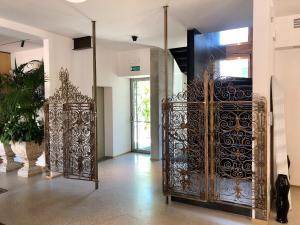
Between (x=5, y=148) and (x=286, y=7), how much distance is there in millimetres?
6087

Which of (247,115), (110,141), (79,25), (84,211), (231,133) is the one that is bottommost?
(84,211)

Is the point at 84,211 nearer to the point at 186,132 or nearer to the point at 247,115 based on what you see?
the point at 186,132

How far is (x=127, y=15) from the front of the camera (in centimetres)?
412

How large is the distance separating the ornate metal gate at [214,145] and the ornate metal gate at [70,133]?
1.41 meters

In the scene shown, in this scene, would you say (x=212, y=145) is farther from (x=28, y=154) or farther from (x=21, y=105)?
(x=28, y=154)

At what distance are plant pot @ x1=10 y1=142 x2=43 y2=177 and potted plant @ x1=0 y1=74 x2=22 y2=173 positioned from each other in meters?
0.52

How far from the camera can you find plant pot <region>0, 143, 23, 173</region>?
18.4 ft

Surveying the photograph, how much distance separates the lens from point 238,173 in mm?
3256

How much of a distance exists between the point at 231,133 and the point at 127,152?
4.48m

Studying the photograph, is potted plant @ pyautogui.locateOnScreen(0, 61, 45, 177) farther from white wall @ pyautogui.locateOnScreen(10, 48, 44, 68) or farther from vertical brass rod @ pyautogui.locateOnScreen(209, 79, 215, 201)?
vertical brass rod @ pyautogui.locateOnScreen(209, 79, 215, 201)

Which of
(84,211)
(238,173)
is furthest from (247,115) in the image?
(84,211)

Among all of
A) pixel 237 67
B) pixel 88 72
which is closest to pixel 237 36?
pixel 237 67

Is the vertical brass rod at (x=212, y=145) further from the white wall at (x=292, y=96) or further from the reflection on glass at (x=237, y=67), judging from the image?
the reflection on glass at (x=237, y=67)

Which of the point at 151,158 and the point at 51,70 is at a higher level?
the point at 51,70
